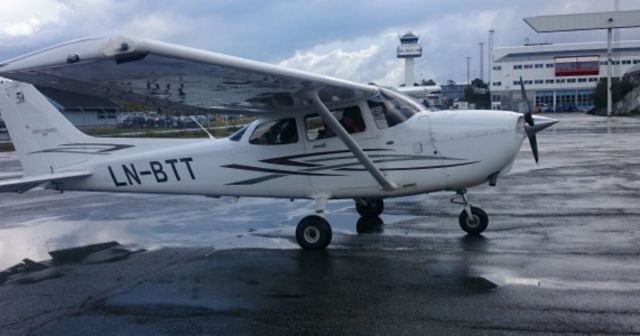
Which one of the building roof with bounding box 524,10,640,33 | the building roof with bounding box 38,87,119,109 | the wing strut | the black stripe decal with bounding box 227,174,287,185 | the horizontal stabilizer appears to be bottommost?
the black stripe decal with bounding box 227,174,287,185

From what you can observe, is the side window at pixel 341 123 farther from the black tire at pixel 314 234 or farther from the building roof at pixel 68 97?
the building roof at pixel 68 97

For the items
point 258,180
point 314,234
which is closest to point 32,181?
point 258,180

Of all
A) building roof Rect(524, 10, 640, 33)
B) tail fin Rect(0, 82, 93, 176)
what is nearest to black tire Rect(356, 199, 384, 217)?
tail fin Rect(0, 82, 93, 176)

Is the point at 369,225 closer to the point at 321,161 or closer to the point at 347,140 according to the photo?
the point at 321,161

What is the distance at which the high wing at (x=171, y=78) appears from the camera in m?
5.32

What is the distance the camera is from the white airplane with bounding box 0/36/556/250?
791 cm

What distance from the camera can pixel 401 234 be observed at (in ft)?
29.7

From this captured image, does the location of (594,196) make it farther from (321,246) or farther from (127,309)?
(127,309)

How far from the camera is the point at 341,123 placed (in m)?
8.66

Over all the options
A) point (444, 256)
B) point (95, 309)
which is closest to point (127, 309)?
point (95, 309)

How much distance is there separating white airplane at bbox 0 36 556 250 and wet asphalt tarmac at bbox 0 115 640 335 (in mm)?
797

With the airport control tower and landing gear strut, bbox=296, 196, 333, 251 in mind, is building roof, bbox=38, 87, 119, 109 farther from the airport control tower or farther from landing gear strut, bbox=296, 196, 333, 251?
the airport control tower

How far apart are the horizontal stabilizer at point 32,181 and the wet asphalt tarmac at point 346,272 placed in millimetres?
928

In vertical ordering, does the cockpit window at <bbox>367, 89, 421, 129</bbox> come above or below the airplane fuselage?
above
